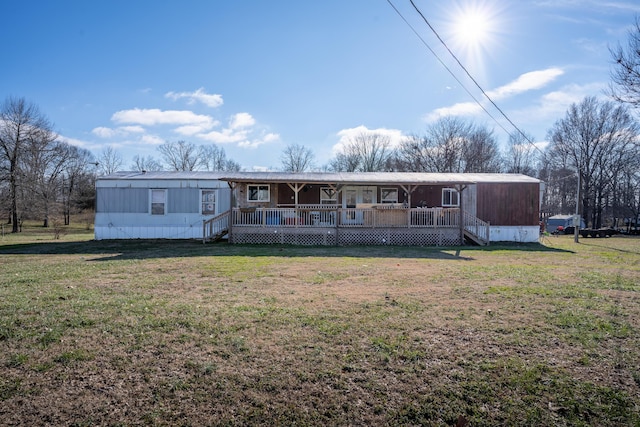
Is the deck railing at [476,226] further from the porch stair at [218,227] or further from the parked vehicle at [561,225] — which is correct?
the parked vehicle at [561,225]

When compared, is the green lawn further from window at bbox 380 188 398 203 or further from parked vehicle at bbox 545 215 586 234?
parked vehicle at bbox 545 215 586 234

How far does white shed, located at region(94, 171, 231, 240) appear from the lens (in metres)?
19.5

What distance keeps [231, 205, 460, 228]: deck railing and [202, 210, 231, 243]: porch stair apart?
2.47 feet

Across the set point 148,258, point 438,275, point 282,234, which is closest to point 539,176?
point 282,234

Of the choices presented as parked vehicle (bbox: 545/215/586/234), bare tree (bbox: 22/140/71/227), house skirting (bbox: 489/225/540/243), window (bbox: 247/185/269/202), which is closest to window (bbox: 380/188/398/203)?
house skirting (bbox: 489/225/540/243)

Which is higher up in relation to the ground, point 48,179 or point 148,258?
point 48,179

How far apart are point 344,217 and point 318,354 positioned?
13587mm

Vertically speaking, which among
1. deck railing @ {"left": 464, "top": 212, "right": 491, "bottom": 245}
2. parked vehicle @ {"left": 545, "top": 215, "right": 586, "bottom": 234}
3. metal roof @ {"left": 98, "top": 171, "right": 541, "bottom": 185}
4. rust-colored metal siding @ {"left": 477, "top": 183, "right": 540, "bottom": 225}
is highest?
metal roof @ {"left": 98, "top": 171, "right": 541, "bottom": 185}

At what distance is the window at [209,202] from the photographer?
19.8 metres

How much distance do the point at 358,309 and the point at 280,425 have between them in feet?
9.13

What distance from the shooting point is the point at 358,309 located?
557 centimetres

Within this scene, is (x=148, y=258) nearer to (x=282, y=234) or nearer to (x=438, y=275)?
(x=282, y=234)

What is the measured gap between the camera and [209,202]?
19.8 metres

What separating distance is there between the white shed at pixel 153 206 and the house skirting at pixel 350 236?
3.82 m
